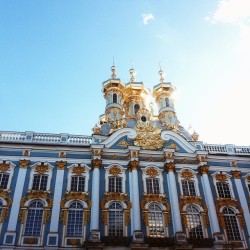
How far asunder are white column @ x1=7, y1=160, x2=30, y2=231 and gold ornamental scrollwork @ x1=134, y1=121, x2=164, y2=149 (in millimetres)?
9394

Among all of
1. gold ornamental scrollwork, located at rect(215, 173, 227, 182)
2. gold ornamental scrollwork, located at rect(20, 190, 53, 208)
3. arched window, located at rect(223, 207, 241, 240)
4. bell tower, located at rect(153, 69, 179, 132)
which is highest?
bell tower, located at rect(153, 69, 179, 132)

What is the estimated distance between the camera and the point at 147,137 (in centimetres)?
3042

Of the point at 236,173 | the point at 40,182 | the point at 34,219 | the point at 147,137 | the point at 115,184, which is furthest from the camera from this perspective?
the point at 147,137

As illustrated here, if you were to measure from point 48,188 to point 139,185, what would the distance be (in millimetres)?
7110

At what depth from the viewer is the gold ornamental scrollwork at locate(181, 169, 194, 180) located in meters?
28.7

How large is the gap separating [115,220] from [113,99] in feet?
51.4

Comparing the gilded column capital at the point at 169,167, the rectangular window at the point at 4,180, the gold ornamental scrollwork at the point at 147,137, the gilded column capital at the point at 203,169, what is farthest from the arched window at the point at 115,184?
the rectangular window at the point at 4,180

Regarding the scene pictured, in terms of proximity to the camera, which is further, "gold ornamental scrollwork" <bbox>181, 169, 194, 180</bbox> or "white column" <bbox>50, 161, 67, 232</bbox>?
"gold ornamental scrollwork" <bbox>181, 169, 194, 180</bbox>

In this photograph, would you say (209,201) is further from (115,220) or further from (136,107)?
(136,107)

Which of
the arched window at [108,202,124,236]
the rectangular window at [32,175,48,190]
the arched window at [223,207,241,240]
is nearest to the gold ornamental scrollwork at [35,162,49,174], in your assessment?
the rectangular window at [32,175,48,190]

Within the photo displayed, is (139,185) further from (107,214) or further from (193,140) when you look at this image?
(193,140)

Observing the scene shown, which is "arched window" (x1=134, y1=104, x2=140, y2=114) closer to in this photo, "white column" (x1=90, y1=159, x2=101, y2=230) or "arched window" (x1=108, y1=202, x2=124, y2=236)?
"white column" (x1=90, y1=159, x2=101, y2=230)

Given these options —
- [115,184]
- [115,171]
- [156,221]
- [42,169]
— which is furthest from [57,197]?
[156,221]

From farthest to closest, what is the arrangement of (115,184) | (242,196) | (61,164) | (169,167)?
(169,167)
(242,196)
(61,164)
(115,184)
